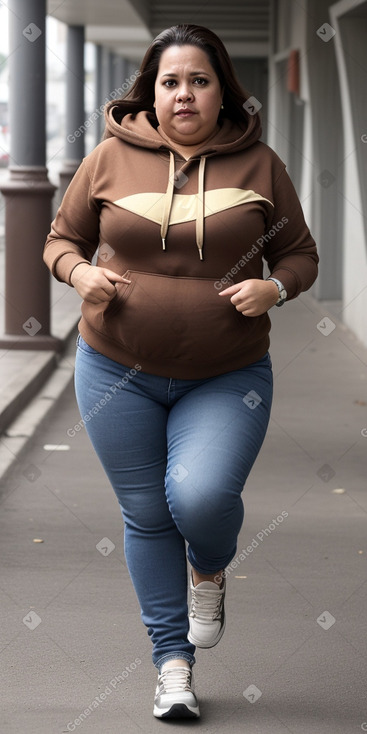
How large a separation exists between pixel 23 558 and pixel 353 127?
682 cm

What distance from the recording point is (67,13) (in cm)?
1873

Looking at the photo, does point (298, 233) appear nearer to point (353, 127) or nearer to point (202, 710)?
point (202, 710)

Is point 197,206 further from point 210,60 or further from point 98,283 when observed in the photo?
point 210,60

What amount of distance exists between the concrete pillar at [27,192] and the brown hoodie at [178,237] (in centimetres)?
632

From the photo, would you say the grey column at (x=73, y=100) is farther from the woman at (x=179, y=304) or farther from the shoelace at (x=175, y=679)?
the shoelace at (x=175, y=679)

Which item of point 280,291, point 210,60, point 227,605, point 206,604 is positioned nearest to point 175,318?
point 280,291

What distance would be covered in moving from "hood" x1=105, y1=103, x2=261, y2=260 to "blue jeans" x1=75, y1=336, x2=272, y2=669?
380 mm

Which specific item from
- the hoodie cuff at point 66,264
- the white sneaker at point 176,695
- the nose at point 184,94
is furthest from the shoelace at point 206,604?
the nose at point 184,94

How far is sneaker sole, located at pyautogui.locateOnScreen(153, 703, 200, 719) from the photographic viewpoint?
11.3 feet

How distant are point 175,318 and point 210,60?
0.69 meters

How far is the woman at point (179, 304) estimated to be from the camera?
10.6 ft

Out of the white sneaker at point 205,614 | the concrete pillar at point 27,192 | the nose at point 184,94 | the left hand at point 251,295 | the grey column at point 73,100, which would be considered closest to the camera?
the left hand at point 251,295

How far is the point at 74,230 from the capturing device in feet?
11.3

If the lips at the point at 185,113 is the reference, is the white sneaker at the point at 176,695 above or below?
below
